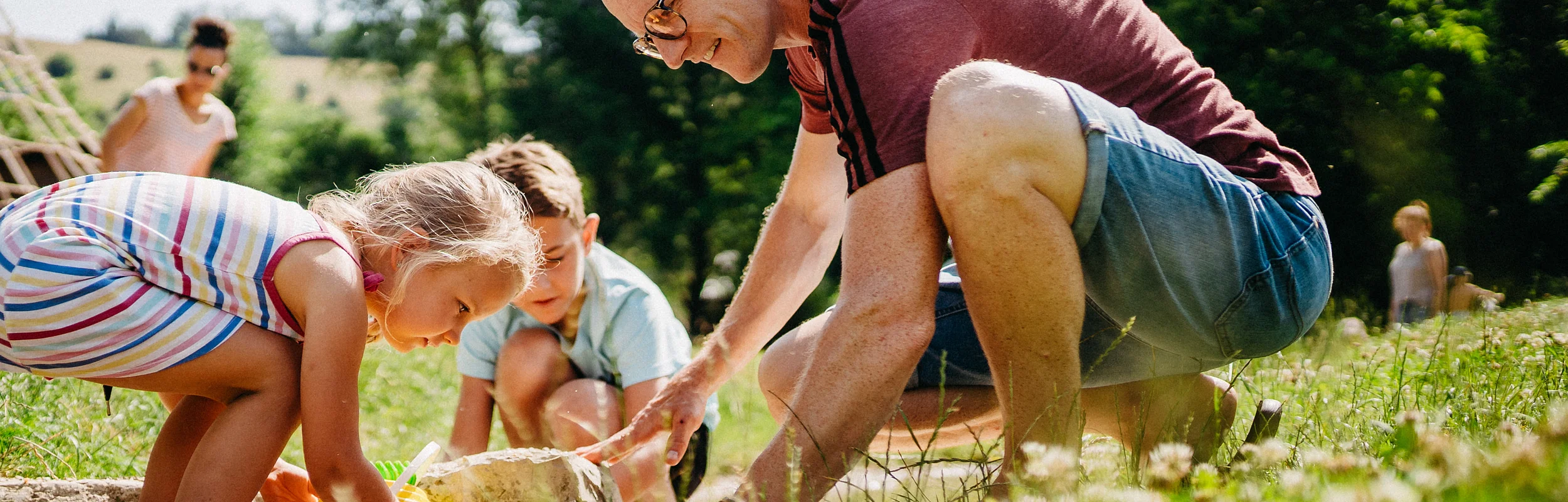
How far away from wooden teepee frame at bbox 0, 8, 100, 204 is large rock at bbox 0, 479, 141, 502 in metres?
7.43

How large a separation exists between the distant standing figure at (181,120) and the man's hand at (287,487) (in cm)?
476

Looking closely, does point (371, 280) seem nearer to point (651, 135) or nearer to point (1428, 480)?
point (1428, 480)

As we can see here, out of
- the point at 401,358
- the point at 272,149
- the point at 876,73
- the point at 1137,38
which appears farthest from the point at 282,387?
the point at 272,149

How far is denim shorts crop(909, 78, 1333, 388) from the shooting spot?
1.86 metres

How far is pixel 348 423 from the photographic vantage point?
2016 mm

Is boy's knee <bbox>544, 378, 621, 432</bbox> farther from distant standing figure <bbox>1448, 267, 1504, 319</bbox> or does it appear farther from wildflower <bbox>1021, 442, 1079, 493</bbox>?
distant standing figure <bbox>1448, 267, 1504, 319</bbox>

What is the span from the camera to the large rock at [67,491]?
2355 mm

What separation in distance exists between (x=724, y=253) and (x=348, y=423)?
55.9 feet

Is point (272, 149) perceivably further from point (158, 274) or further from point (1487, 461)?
point (1487, 461)

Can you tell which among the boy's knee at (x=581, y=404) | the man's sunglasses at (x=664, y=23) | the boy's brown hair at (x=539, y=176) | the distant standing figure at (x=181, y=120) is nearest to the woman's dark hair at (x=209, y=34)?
the distant standing figure at (x=181, y=120)

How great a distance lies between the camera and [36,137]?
1076 cm

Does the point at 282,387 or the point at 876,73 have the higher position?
the point at 876,73

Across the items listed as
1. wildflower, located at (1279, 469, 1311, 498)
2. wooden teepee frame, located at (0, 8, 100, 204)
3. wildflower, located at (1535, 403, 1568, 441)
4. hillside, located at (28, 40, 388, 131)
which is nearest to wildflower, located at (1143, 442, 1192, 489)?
wildflower, located at (1279, 469, 1311, 498)

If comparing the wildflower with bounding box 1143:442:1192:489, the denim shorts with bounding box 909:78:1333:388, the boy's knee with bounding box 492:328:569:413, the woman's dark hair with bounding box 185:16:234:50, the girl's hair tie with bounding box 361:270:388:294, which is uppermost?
the wildflower with bounding box 1143:442:1192:489
